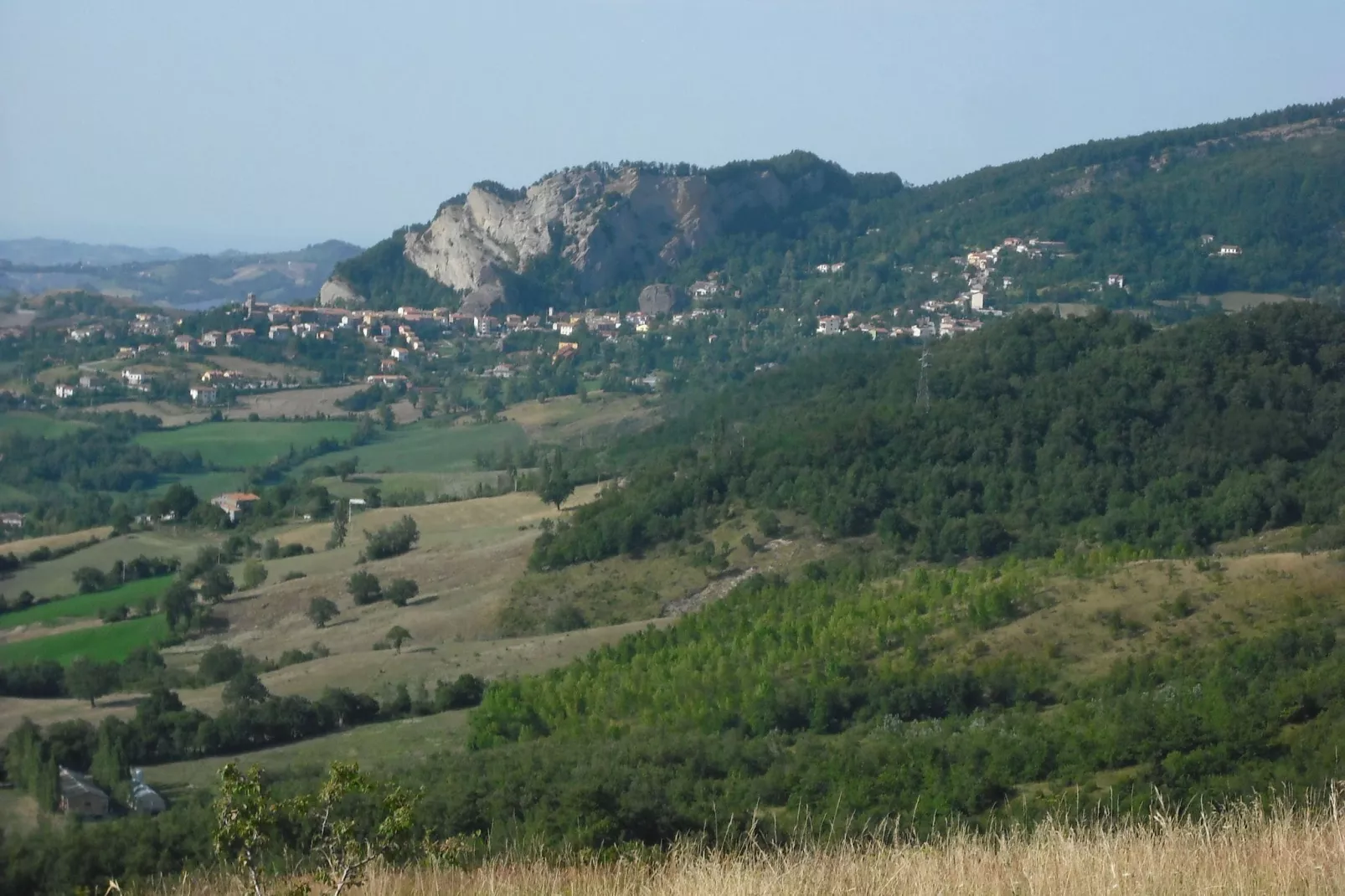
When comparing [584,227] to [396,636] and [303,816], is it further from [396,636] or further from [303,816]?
[303,816]

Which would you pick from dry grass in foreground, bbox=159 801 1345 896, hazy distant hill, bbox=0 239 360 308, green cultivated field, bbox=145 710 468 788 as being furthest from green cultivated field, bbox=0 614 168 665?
hazy distant hill, bbox=0 239 360 308

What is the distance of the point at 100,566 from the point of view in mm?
42875

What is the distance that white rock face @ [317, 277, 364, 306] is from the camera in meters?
110

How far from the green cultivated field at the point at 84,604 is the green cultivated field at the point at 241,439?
68.1ft

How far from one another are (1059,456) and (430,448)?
116 feet

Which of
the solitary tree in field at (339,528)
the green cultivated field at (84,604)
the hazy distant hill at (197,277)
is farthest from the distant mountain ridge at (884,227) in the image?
the green cultivated field at (84,604)

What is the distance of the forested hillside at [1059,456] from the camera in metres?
34.0

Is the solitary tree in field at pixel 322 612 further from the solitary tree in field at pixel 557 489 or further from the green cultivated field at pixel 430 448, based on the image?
the green cultivated field at pixel 430 448

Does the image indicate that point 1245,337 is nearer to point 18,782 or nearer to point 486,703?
point 486,703

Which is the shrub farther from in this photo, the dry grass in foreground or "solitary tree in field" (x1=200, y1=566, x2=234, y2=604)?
the dry grass in foreground

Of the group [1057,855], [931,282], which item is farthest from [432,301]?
[1057,855]

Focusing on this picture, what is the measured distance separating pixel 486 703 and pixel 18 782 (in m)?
7.21

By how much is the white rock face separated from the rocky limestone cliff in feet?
19.4

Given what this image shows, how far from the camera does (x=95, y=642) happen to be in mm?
35594
